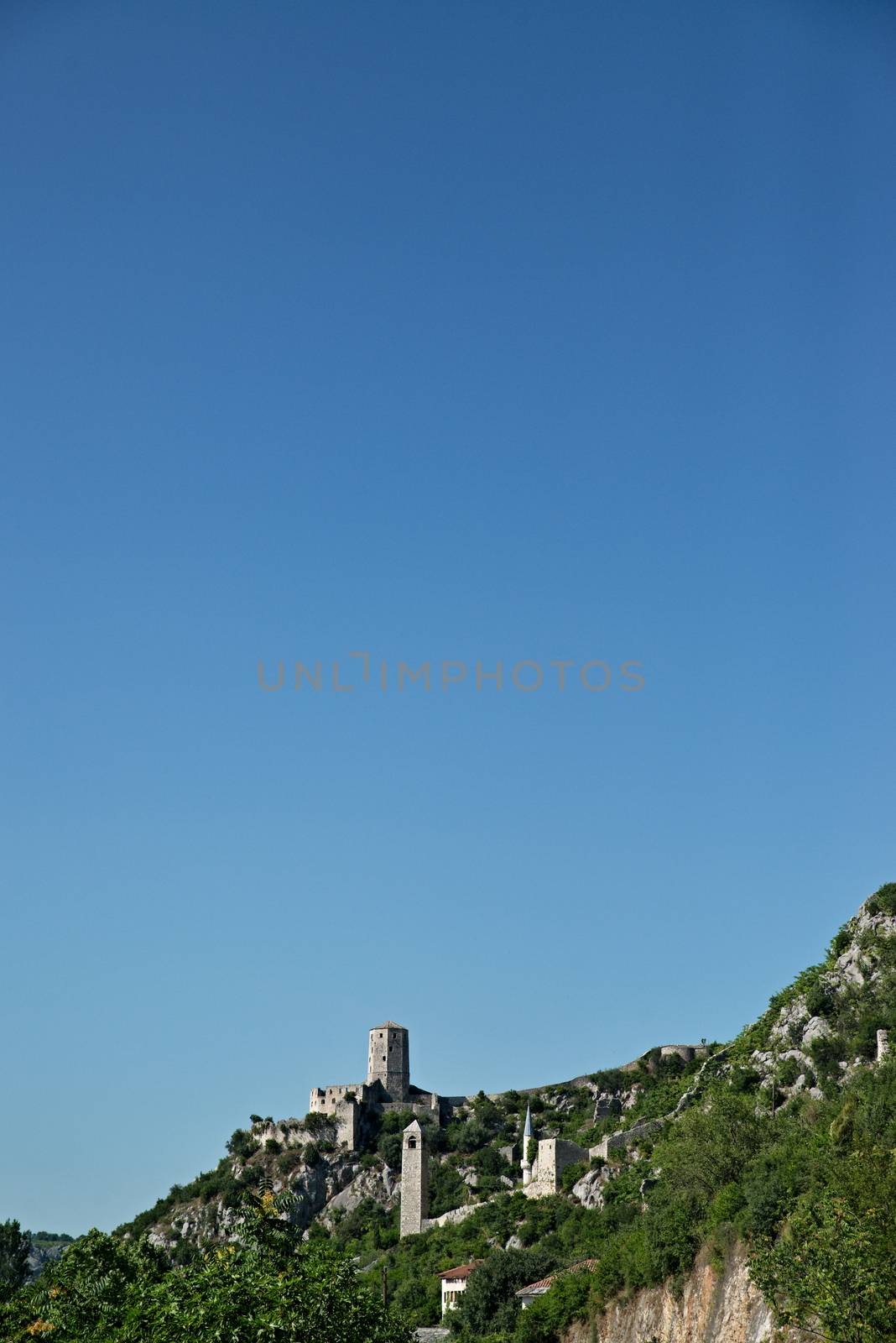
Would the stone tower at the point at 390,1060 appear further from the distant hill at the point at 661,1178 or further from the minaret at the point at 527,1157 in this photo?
the minaret at the point at 527,1157

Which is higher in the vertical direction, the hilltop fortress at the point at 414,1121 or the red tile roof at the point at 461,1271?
the hilltop fortress at the point at 414,1121

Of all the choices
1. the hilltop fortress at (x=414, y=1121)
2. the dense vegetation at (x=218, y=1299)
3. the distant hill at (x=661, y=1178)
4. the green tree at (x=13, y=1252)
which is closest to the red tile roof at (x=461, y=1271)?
the distant hill at (x=661, y=1178)

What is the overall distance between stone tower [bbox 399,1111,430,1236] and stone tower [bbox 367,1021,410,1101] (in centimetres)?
1712

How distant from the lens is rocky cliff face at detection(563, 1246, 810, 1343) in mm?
44884

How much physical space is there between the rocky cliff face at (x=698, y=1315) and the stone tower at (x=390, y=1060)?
62040 mm

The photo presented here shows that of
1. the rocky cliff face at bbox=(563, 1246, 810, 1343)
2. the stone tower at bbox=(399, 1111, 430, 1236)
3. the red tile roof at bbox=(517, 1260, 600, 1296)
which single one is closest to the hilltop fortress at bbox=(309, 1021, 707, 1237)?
the stone tower at bbox=(399, 1111, 430, 1236)

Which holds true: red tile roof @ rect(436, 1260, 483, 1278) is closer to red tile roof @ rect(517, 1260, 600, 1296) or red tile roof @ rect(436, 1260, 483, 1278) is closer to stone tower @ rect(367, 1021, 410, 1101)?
red tile roof @ rect(517, 1260, 600, 1296)

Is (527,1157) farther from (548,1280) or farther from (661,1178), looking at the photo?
(548,1280)

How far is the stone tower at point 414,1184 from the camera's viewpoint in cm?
10050

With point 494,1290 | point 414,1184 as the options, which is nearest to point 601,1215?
point 494,1290

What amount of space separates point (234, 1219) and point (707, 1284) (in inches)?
2636

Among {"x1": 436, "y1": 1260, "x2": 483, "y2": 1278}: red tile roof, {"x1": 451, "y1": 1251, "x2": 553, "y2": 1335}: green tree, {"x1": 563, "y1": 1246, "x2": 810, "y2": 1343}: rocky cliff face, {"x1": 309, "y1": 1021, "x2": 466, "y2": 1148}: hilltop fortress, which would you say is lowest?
{"x1": 563, "y1": 1246, "x2": 810, "y2": 1343}: rocky cliff face

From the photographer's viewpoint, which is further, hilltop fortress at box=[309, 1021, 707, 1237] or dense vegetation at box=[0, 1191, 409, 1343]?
hilltop fortress at box=[309, 1021, 707, 1237]

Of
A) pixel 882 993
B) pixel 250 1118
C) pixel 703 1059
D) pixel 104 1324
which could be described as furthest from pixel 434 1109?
pixel 104 1324
